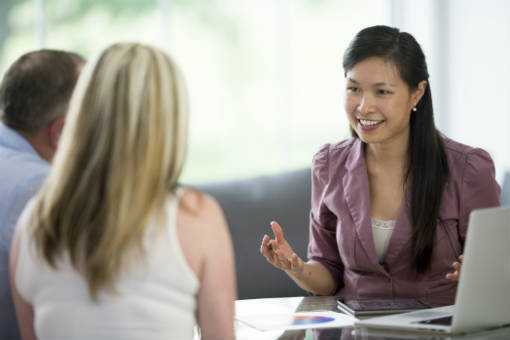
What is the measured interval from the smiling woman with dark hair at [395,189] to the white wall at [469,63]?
0.59 metres

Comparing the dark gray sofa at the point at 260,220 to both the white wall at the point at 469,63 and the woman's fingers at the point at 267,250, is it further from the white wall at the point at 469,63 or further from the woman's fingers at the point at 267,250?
the woman's fingers at the point at 267,250

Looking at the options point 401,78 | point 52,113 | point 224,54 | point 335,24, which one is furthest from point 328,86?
point 52,113

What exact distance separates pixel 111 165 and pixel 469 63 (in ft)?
6.87

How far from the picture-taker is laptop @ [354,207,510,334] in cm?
123

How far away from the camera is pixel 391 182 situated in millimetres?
1948

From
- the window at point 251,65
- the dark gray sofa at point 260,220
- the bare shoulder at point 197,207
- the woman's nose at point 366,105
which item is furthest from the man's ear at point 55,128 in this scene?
the window at point 251,65

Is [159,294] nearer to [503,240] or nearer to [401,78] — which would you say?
[503,240]

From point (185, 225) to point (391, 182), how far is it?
3.36 ft

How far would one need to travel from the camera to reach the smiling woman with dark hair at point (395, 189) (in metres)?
1.84

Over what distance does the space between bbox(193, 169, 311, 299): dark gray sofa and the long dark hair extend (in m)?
0.83

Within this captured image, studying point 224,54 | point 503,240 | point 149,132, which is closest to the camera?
point 149,132

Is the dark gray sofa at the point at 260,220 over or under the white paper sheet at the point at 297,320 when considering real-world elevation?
under

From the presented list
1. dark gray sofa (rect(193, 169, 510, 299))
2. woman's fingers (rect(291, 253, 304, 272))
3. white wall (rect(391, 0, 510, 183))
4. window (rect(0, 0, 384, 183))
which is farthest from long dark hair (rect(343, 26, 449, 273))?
window (rect(0, 0, 384, 183))

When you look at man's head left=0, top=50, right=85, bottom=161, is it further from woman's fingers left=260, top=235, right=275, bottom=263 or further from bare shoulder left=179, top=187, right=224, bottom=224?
woman's fingers left=260, top=235, right=275, bottom=263
